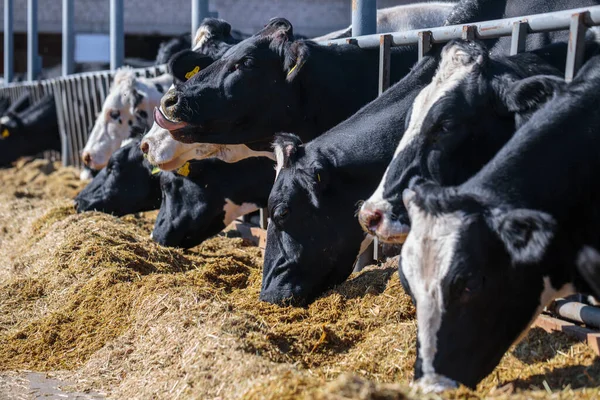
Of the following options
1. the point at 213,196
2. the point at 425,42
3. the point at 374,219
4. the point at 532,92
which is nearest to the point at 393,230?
the point at 374,219

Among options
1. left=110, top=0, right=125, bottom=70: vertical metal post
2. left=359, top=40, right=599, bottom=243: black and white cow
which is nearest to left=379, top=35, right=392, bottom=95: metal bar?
left=359, top=40, right=599, bottom=243: black and white cow

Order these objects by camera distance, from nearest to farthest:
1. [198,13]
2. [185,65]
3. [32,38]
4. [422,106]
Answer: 1. [422,106]
2. [185,65]
3. [198,13]
4. [32,38]

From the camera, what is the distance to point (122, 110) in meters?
10.3

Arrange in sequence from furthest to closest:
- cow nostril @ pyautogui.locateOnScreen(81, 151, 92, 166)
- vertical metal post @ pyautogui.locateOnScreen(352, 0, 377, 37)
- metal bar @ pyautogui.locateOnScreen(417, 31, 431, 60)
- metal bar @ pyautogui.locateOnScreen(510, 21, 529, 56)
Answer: cow nostril @ pyautogui.locateOnScreen(81, 151, 92, 166)
vertical metal post @ pyautogui.locateOnScreen(352, 0, 377, 37)
metal bar @ pyautogui.locateOnScreen(417, 31, 431, 60)
metal bar @ pyautogui.locateOnScreen(510, 21, 529, 56)

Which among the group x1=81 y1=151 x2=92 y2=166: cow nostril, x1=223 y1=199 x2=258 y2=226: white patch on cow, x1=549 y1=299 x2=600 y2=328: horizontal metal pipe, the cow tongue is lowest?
x1=81 y1=151 x2=92 y2=166: cow nostril

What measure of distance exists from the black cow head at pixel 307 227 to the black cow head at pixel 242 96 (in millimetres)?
787

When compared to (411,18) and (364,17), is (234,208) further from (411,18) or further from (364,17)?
(411,18)

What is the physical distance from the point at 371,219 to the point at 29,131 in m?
13.5

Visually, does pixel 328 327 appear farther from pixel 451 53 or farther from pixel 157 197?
pixel 157 197

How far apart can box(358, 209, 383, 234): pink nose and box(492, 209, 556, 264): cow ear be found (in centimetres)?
87

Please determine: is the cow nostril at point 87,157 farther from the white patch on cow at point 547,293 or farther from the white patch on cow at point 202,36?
the white patch on cow at point 547,293

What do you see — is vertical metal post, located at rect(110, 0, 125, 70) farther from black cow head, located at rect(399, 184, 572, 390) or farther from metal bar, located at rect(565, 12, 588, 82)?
black cow head, located at rect(399, 184, 572, 390)

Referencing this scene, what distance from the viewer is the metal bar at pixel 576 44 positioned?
14.0 feet

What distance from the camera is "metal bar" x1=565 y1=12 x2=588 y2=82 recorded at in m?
4.27
